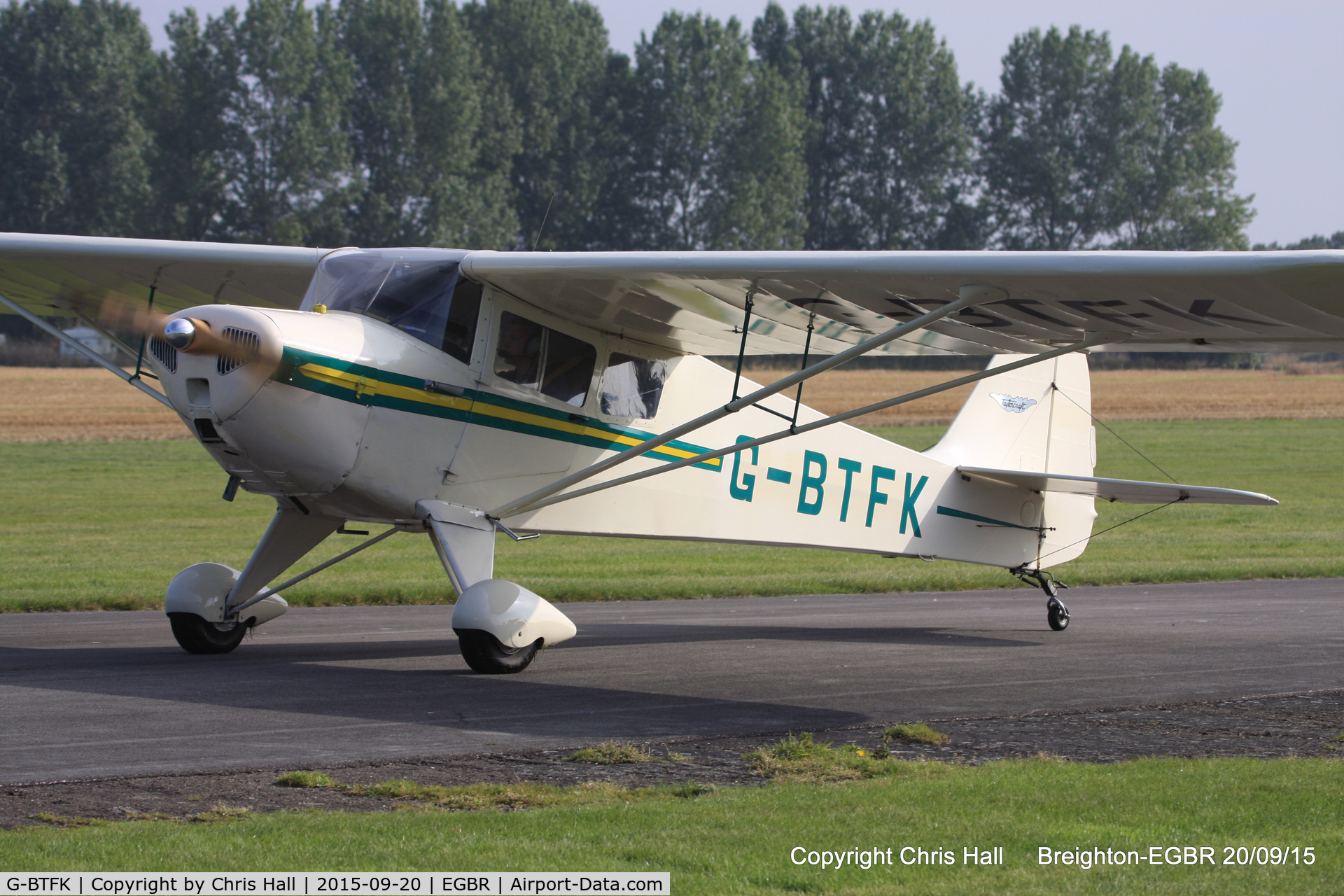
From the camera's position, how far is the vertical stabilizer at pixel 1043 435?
520 inches

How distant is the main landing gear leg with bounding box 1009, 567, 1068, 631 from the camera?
12367mm

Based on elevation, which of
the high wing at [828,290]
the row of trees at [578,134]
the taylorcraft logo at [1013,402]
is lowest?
the taylorcraft logo at [1013,402]

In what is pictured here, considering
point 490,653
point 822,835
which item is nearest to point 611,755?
point 822,835

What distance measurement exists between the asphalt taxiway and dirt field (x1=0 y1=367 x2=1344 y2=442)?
26.2m

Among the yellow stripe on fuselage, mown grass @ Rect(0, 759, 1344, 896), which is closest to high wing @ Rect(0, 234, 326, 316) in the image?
the yellow stripe on fuselage

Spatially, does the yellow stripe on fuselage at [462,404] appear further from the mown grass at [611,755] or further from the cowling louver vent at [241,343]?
the mown grass at [611,755]

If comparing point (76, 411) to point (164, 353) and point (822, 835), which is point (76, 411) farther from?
point (822, 835)

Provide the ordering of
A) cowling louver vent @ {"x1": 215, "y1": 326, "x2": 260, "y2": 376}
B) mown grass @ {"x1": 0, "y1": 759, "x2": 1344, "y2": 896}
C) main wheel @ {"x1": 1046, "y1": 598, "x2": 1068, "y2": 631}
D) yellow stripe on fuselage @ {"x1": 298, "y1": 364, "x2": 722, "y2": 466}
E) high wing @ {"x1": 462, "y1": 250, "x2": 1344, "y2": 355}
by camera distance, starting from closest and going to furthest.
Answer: mown grass @ {"x1": 0, "y1": 759, "x2": 1344, "y2": 896} → high wing @ {"x1": 462, "y1": 250, "x2": 1344, "y2": 355} → cowling louver vent @ {"x1": 215, "y1": 326, "x2": 260, "y2": 376} → yellow stripe on fuselage @ {"x1": 298, "y1": 364, "x2": 722, "y2": 466} → main wheel @ {"x1": 1046, "y1": 598, "x2": 1068, "y2": 631}

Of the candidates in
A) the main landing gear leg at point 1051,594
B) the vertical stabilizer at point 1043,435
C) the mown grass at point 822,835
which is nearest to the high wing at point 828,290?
the vertical stabilizer at point 1043,435

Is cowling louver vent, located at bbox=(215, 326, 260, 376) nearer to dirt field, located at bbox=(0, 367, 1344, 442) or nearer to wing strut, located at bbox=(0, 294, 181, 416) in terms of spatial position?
wing strut, located at bbox=(0, 294, 181, 416)

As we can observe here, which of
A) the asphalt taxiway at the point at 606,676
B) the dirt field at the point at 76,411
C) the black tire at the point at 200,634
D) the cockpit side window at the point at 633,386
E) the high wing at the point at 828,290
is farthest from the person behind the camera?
the dirt field at the point at 76,411

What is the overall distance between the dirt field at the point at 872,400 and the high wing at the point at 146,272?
25.6 m

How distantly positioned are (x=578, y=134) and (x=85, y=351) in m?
70.4

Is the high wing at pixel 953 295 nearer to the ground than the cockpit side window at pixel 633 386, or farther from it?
farther from it
